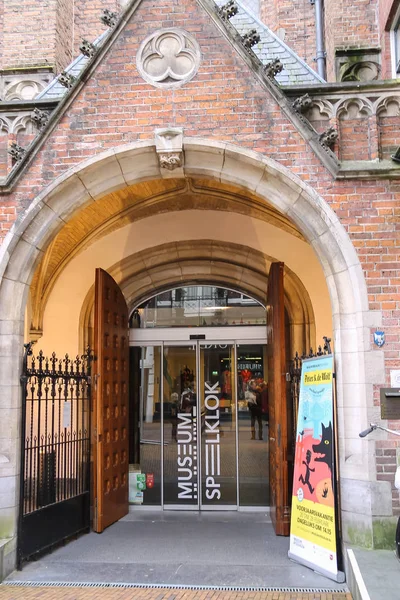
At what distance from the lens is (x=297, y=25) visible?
9938 millimetres

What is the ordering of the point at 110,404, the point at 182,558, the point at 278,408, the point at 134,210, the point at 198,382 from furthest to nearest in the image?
the point at 198,382 < the point at 134,210 < the point at 110,404 < the point at 278,408 < the point at 182,558

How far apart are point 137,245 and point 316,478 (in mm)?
4293

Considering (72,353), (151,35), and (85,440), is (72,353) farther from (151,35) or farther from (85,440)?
(151,35)

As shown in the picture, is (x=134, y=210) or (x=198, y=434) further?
(x=198, y=434)

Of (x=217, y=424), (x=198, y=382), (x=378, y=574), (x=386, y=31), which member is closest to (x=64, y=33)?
(x=386, y=31)

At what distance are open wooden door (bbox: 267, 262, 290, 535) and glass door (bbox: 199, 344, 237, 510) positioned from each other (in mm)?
1481

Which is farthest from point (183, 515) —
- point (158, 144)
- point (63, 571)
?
point (158, 144)

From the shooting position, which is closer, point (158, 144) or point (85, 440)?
point (158, 144)

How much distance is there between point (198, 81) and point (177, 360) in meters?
4.27

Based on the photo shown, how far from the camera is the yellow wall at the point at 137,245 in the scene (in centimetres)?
802

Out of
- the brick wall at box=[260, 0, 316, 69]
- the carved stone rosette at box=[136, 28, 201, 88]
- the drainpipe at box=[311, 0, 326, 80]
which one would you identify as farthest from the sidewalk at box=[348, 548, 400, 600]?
the brick wall at box=[260, 0, 316, 69]

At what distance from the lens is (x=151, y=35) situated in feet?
19.1

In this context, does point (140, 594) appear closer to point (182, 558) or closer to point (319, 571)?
point (182, 558)

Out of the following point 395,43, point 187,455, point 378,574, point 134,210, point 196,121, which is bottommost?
point 378,574
